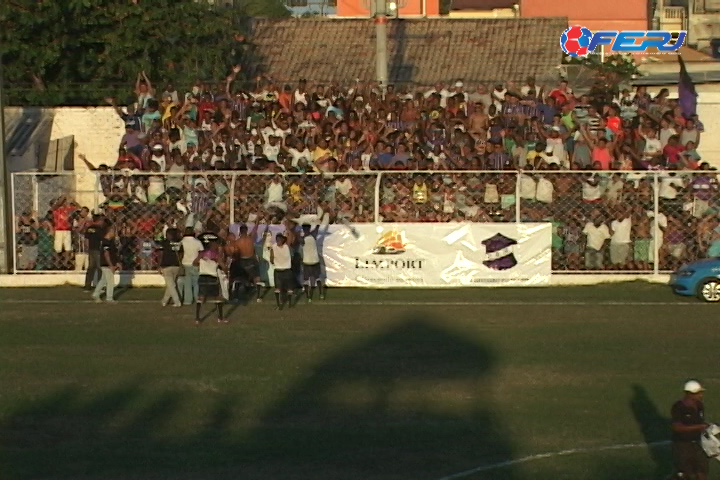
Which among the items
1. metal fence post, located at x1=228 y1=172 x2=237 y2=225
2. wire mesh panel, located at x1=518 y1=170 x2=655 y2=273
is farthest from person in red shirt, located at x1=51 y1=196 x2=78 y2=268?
wire mesh panel, located at x1=518 y1=170 x2=655 y2=273

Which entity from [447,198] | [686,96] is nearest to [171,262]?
[447,198]

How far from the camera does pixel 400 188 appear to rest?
27188mm

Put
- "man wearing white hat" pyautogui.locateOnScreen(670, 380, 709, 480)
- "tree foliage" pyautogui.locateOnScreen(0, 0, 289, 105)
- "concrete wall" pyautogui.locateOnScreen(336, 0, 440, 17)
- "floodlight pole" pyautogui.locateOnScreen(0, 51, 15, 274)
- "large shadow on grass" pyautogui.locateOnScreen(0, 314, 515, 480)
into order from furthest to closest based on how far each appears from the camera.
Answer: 1. "concrete wall" pyautogui.locateOnScreen(336, 0, 440, 17)
2. "tree foliage" pyautogui.locateOnScreen(0, 0, 289, 105)
3. "floodlight pole" pyautogui.locateOnScreen(0, 51, 15, 274)
4. "large shadow on grass" pyautogui.locateOnScreen(0, 314, 515, 480)
5. "man wearing white hat" pyautogui.locateOnScreen(670, 380, 709, 480)

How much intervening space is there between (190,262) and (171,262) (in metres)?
0.37

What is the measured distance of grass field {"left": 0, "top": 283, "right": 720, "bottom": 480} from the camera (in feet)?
43.6

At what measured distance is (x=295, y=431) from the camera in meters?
14.6

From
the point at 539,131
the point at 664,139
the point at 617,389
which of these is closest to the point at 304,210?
the point at 539,131

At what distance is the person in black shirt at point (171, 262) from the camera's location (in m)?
24.0

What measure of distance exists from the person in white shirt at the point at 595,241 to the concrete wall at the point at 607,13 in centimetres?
3152

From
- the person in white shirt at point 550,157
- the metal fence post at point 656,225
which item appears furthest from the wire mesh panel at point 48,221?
the metal fence post at point 656,225

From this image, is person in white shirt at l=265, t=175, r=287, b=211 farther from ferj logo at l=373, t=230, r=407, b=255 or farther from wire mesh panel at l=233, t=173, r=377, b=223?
ferj logo at l=373, t=230, r=407, b=255

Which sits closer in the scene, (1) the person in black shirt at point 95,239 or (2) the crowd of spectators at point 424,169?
(1) the person in black shirt at point 95,239

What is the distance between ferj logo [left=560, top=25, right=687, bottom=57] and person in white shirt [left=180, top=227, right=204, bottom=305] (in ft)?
97.1

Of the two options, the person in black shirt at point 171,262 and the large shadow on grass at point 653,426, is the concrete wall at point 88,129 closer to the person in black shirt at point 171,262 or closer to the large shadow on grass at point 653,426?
the person in black shirt at point 171,262
